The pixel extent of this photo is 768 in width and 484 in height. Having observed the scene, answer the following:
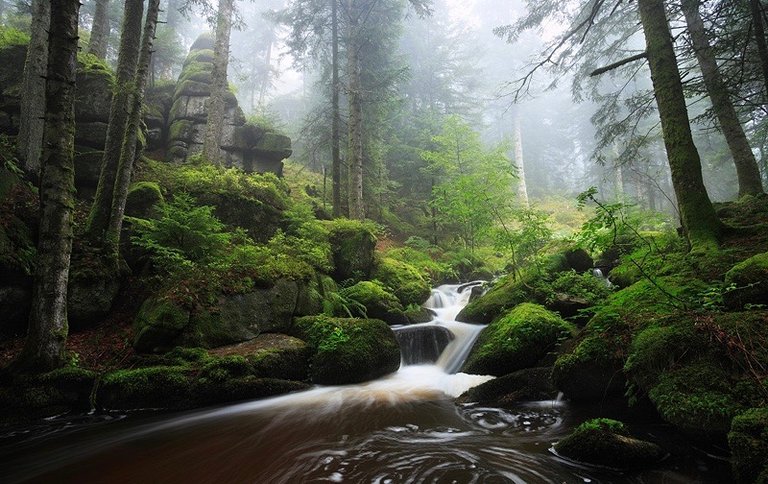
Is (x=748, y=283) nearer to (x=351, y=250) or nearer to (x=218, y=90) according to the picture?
(x=351, y=250)

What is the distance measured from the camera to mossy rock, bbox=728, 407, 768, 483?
2.43 meters

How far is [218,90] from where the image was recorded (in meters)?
15.2

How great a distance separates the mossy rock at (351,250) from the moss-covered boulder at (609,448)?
8460 millimetres

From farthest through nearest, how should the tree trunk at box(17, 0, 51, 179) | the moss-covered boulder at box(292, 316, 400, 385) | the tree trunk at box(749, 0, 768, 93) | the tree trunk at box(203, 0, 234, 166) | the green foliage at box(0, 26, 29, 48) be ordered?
the tree trunk at box(203, 0, 234, 166) < the green foliage at box(0, 26, 29, 48) < the tree trunk at box(17, 0, 51, 179) < the moss-covered boulder at box(292, 316, 400, 385) < the tree trunk at box(749, 0, 768, 93)

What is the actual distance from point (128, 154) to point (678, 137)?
36.7 ft

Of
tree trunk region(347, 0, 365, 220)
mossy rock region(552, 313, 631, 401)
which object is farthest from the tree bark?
mossy rock region(552, 313, 631, 401)

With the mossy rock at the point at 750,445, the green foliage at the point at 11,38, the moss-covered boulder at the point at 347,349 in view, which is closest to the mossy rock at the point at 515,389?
the moss-covered boulder at the point at 347,349

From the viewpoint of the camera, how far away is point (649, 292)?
16.2 ft

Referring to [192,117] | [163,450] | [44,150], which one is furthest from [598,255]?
[192,117]

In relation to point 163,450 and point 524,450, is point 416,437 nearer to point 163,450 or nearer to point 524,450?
point 524,450

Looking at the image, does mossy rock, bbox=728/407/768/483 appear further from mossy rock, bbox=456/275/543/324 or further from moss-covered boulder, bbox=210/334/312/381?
moss-covered boulder, bbox=210/334/312/381

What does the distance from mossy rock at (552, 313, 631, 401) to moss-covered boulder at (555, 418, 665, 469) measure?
3.83ft

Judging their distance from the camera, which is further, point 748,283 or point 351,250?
point 351,250

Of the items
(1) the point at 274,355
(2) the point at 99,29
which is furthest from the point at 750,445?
(2) the point at 99,29
